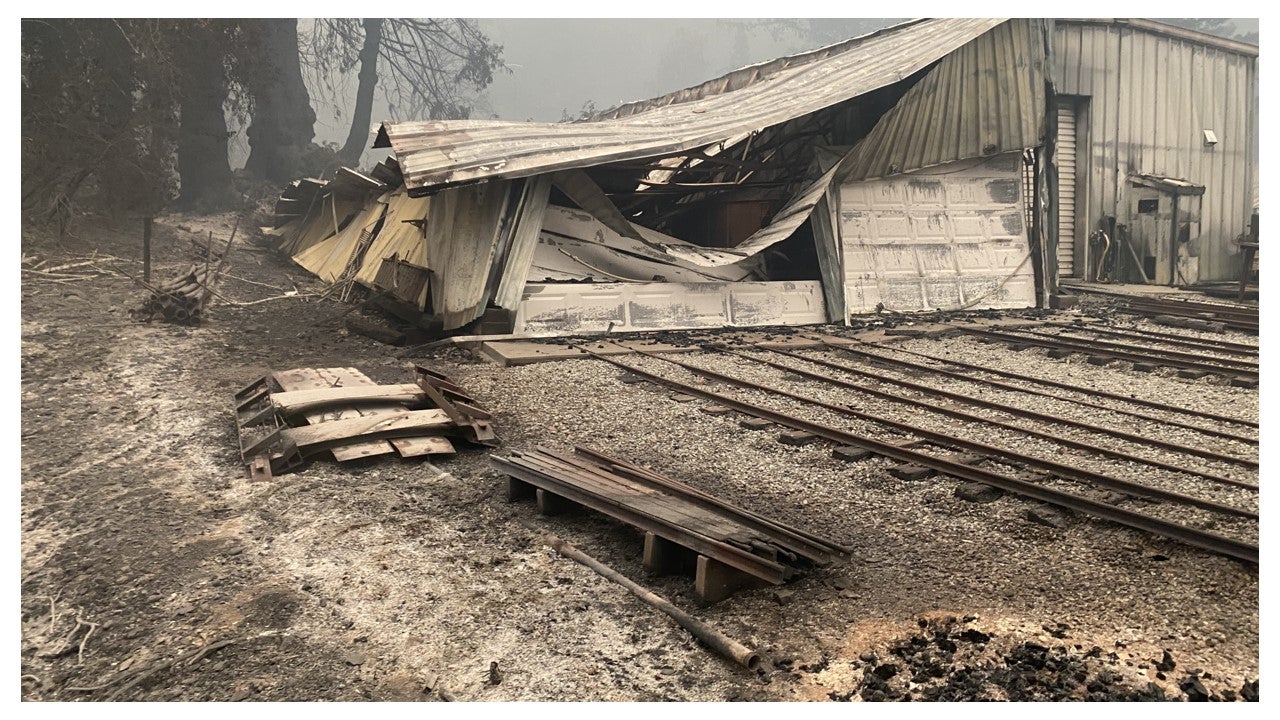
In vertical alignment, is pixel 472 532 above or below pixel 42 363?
below

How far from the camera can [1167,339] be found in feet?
38.3

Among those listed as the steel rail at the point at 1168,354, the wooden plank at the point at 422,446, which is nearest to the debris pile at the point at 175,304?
the wooden plank at the point at 422,446

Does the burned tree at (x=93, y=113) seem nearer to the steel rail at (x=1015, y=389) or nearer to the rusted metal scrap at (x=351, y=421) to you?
the rusted metal scrap at (x=351, y=421)

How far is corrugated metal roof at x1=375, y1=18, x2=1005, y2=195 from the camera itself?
10641 millimetres

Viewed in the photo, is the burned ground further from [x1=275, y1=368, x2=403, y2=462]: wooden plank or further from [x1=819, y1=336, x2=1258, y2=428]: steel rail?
[x1=819, y1=336, x2=1258, y2=428]: steel rail

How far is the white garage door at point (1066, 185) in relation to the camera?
1914 centimetres

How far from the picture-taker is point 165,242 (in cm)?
2014

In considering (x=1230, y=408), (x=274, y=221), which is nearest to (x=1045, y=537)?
(x=1230, y=408)

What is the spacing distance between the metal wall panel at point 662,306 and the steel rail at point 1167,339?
154 inches

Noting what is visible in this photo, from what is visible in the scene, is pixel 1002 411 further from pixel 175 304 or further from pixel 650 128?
pixel 175 304

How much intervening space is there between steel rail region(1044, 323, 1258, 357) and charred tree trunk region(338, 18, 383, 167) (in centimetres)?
2478

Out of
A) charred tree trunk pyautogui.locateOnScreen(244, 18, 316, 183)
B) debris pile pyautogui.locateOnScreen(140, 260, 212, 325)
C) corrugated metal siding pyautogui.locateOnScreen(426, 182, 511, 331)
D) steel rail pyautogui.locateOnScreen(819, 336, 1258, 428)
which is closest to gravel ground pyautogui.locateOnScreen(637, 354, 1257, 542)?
steel rail pyautogui.locateOnScreen(819, 336, 1258, 428)

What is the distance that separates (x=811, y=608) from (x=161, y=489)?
15.4 feet

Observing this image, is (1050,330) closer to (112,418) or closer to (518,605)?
(518,605)
